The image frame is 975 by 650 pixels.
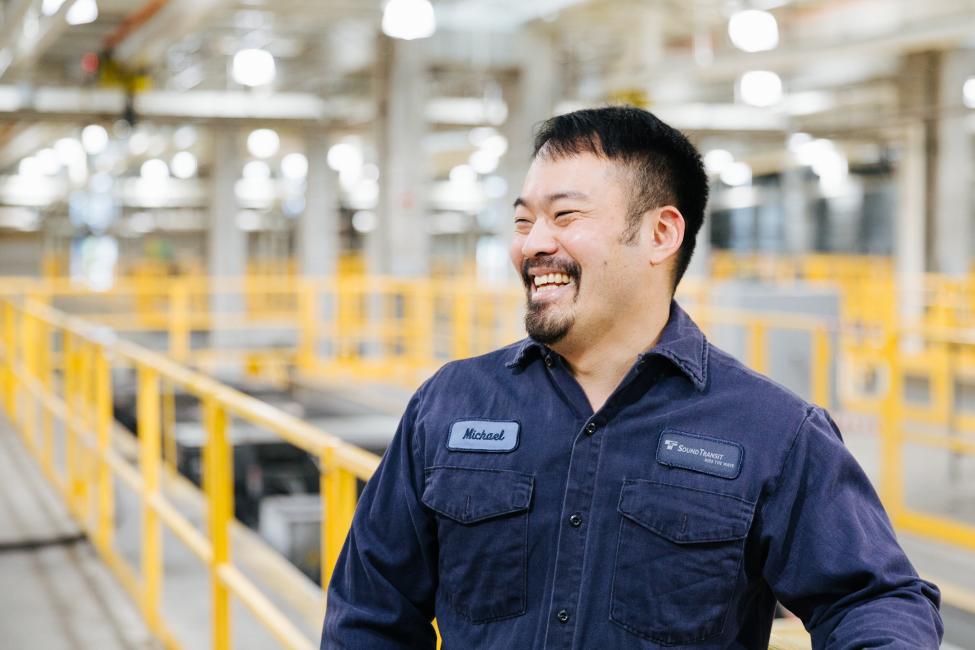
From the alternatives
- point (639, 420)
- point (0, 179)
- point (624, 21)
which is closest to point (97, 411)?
point (639, 420)

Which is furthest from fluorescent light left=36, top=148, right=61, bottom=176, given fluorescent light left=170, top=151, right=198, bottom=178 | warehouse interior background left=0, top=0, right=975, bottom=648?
fluorescent light left=170, top=151, right=198, bottom=178

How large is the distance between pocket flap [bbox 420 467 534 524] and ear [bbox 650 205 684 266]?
0.40 m

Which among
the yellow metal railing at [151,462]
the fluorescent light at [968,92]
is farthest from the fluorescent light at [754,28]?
the fluorescent light at [968,92]

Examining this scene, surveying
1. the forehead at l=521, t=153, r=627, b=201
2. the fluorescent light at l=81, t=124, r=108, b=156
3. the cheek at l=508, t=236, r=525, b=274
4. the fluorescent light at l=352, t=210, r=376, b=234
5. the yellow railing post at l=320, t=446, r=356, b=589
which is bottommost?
the yellow railing post at l=320, t=446, r=356, b=589

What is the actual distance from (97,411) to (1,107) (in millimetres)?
10323

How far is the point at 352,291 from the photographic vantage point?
12.2 m

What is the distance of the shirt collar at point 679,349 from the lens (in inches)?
64.1

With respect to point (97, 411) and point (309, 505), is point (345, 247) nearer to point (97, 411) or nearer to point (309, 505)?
point (309, 505)

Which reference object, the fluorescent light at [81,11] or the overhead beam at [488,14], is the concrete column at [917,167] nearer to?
the overhead beam at [488,14]

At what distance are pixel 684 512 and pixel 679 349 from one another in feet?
0.81

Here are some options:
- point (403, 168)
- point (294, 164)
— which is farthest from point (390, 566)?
point (294, 164)

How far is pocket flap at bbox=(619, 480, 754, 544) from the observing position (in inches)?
60.4

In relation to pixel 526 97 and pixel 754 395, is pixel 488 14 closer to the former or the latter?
pixel 526 97

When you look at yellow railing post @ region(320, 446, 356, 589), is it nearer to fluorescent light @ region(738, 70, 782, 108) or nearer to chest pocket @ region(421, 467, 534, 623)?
chest pocket @ region(421, 467, 534, 623)
